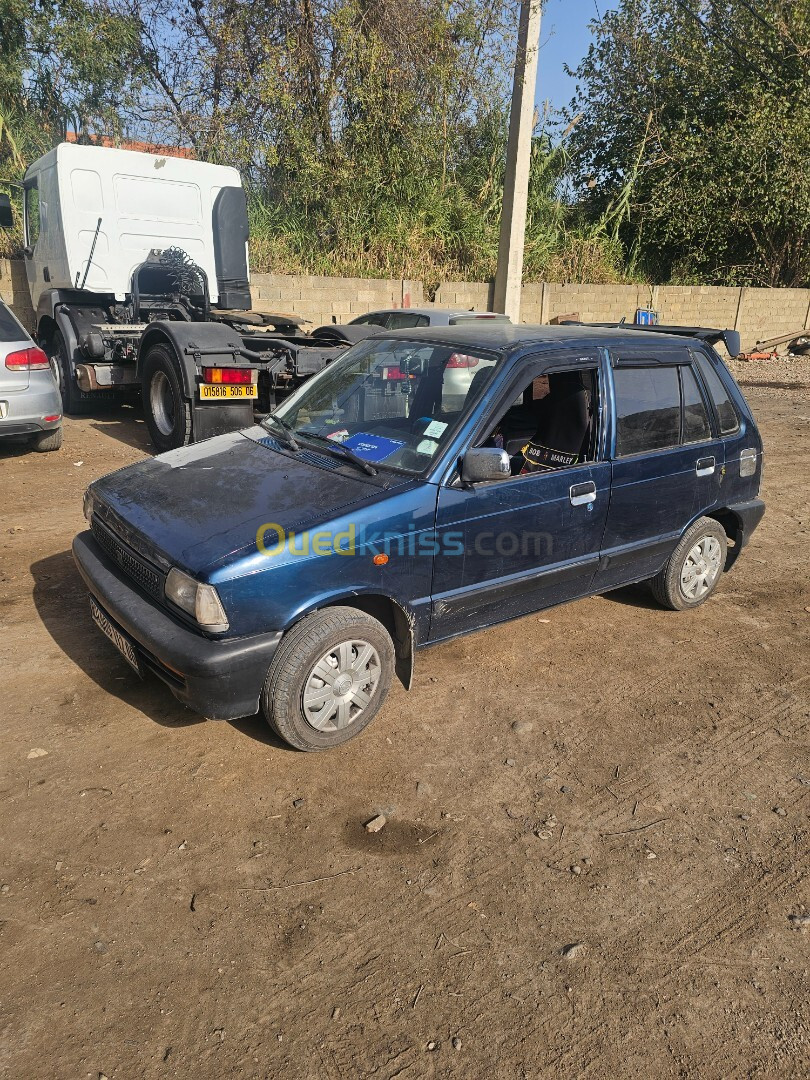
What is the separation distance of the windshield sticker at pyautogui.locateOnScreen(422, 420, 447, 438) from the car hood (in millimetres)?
306

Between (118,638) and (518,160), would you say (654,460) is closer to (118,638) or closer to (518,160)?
(118,638)

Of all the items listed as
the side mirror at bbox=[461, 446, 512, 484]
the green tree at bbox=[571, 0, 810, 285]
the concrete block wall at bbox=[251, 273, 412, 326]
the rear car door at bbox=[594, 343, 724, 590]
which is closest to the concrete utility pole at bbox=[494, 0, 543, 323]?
the concrete block wall at bbox=[251, 273, 412, 326]

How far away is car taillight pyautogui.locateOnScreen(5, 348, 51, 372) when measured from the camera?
257 inches

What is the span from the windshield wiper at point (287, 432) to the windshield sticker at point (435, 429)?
0.69m

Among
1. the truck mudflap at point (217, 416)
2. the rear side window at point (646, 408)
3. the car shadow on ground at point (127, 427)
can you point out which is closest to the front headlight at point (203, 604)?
the rear side window at point (646, 408)

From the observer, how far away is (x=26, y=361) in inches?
Answer: 261

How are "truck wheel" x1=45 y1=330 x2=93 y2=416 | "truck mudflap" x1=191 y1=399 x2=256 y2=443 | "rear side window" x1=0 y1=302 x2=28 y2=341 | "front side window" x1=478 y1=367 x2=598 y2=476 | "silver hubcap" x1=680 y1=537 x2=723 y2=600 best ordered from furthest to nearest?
1. "truck wheel" x1=45 y1=330 x2=93 y2=416
2. "truck mudflap" x1=191 y1=399 x2=256 y2=443
3. "rear side window" x1=0 y1=302 x2=28 y2=341
4. "silver hubcap" x1=680 y1=537 x2=723 y2=600
5. "front side window" x1=478 y1=367 x2=598 y2=476

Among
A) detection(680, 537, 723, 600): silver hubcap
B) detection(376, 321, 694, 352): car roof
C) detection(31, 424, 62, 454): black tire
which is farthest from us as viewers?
detection(31, 424, 62, 454): black tire

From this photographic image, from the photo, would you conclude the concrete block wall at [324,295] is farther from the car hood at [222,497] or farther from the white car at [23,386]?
the car hood at [222,497]

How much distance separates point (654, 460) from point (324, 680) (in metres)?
2.27

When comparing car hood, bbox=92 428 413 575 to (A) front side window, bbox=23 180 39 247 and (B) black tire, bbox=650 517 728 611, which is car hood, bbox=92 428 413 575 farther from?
(A) front side window, bbox=23 180 39 247

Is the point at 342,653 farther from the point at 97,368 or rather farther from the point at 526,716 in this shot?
the point at 97,368

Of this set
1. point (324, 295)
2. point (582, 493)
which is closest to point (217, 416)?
point (582, 493)
